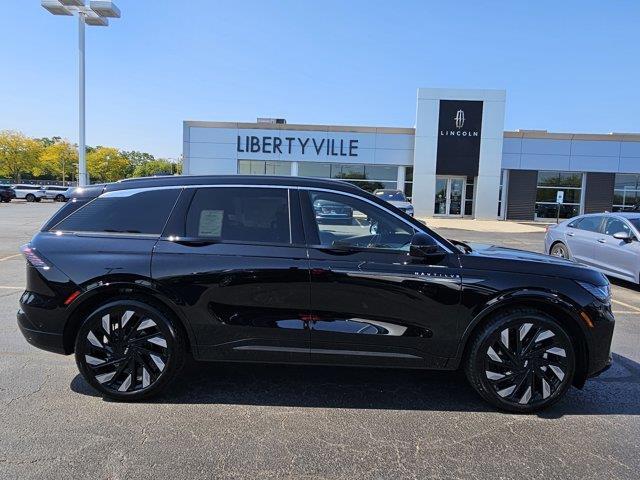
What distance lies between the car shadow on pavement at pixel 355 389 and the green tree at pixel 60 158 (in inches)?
3399

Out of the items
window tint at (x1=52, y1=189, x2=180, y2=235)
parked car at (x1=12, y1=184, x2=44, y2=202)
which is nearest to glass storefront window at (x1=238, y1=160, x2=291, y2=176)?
parked car at (x1=12, y1=184, x2=44, y2=202)

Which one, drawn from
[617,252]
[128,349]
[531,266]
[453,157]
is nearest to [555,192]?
[453,157]

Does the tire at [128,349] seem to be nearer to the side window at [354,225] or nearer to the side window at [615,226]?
the side window at [354,225]

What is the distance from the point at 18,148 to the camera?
74125 mm

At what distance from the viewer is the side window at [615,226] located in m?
9.26

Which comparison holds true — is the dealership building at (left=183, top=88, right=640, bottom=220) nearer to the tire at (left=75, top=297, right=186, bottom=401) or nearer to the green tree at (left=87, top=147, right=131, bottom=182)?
the tire at (left=75, top=297, right=186, bottom=401)

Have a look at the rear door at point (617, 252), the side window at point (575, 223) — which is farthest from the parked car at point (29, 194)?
the rear door at point (617, 252)

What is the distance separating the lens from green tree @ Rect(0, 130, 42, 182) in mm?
73500

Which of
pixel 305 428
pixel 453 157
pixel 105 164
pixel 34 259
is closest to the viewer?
pixel 305 428

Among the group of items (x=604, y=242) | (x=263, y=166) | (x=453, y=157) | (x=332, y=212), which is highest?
(x=453, y=157)

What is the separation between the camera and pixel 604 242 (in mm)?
9555

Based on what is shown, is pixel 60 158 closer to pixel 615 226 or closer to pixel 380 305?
pixel 615 226

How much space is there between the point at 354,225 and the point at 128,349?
2.03 m

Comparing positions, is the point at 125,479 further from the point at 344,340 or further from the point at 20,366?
the point at 20,366
